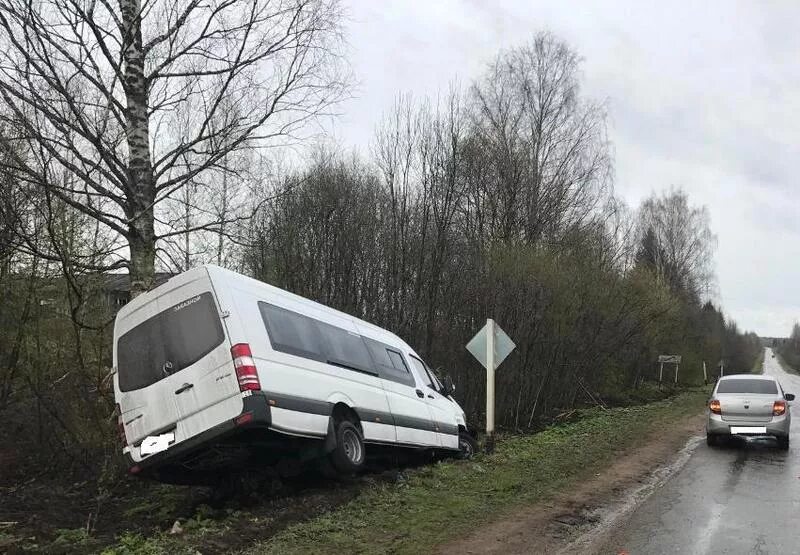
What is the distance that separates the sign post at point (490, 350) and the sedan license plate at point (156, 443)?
670 centimetres

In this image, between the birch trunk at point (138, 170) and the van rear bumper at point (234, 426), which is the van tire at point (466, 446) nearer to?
the van rear bumper at point (234, 426)

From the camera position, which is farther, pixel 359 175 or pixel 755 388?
pixel 359 175

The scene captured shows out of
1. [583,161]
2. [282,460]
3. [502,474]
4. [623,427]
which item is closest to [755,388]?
[623,427]

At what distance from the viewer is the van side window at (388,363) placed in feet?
31.9

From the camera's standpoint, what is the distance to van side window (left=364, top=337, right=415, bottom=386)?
382 inches

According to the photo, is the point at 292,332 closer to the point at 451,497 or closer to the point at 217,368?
the point at 217,368

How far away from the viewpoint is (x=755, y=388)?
14094 millimetres

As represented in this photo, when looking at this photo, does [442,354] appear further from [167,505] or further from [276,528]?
[276,528]

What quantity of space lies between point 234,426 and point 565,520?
153 inches

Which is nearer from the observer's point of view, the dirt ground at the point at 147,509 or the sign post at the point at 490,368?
the dirt ground at the point at 147,509

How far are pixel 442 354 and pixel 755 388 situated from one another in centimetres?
773

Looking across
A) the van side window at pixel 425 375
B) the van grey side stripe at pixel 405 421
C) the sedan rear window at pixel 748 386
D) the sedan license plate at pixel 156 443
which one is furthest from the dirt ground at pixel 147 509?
the sedan rear window at pixel 748 386

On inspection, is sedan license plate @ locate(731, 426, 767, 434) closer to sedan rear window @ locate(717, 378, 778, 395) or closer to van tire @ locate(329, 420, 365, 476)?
sedan rear window @ locate(717, 378, 778, 395)

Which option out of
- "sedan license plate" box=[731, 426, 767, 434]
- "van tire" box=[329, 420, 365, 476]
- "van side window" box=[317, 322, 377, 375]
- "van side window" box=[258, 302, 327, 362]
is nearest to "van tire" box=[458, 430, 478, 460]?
"van side window" box=[317, 322, 377, 375]
